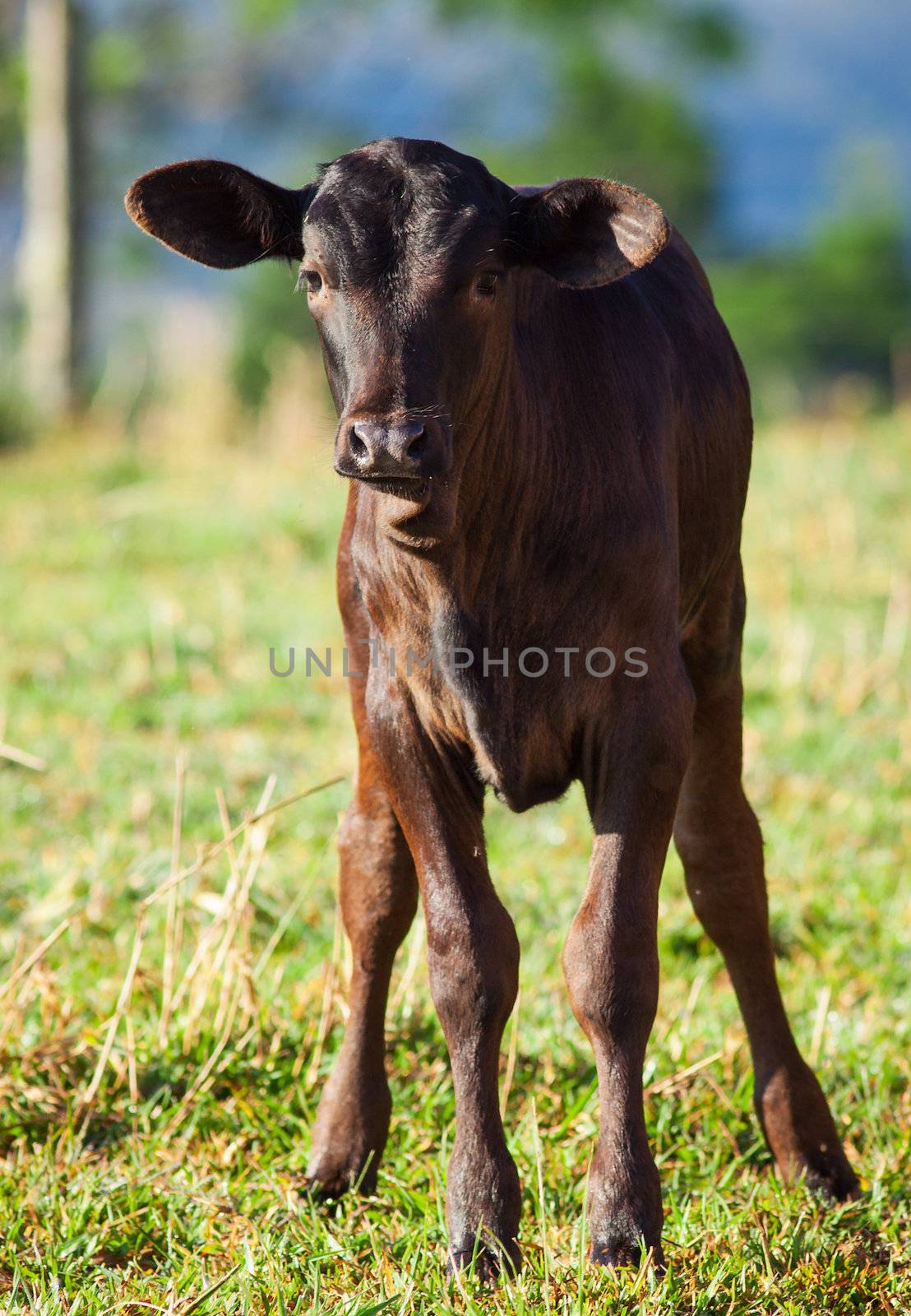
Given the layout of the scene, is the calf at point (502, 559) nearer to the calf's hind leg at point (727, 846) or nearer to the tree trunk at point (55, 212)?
the calf's hind leg at point (727, 846)

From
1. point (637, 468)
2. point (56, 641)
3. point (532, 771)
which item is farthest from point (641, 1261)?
point (56, 641)

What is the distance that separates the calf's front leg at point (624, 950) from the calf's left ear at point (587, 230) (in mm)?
890

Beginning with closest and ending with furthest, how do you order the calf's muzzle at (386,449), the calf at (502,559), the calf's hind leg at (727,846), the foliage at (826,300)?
the calf's muzzle at (386,449), the calf at (502,559), the calf's hind leg at (727,846), the foliage at (826,300)

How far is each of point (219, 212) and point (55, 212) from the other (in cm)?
1526

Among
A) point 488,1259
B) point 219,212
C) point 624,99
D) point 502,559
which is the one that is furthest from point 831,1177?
point 624,99

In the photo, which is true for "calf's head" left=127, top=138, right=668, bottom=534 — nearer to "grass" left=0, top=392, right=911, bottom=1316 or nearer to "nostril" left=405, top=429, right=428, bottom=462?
"nostril" left=405, top=429, right=428, bottom=462

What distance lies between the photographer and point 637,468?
127 inches

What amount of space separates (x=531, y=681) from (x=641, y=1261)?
44.4 inches

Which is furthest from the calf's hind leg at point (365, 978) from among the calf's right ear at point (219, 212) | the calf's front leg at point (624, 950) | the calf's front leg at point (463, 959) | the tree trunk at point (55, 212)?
the tree trunk at point (55, 212)

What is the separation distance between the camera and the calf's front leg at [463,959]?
10.2 ft

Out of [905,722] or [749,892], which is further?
[905,722]

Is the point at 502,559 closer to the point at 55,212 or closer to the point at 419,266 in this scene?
the point at 419,266

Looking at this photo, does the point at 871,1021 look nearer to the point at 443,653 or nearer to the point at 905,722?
the point at 443,653

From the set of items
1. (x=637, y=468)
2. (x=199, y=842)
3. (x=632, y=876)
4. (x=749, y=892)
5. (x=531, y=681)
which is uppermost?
(x=637, y=468)
